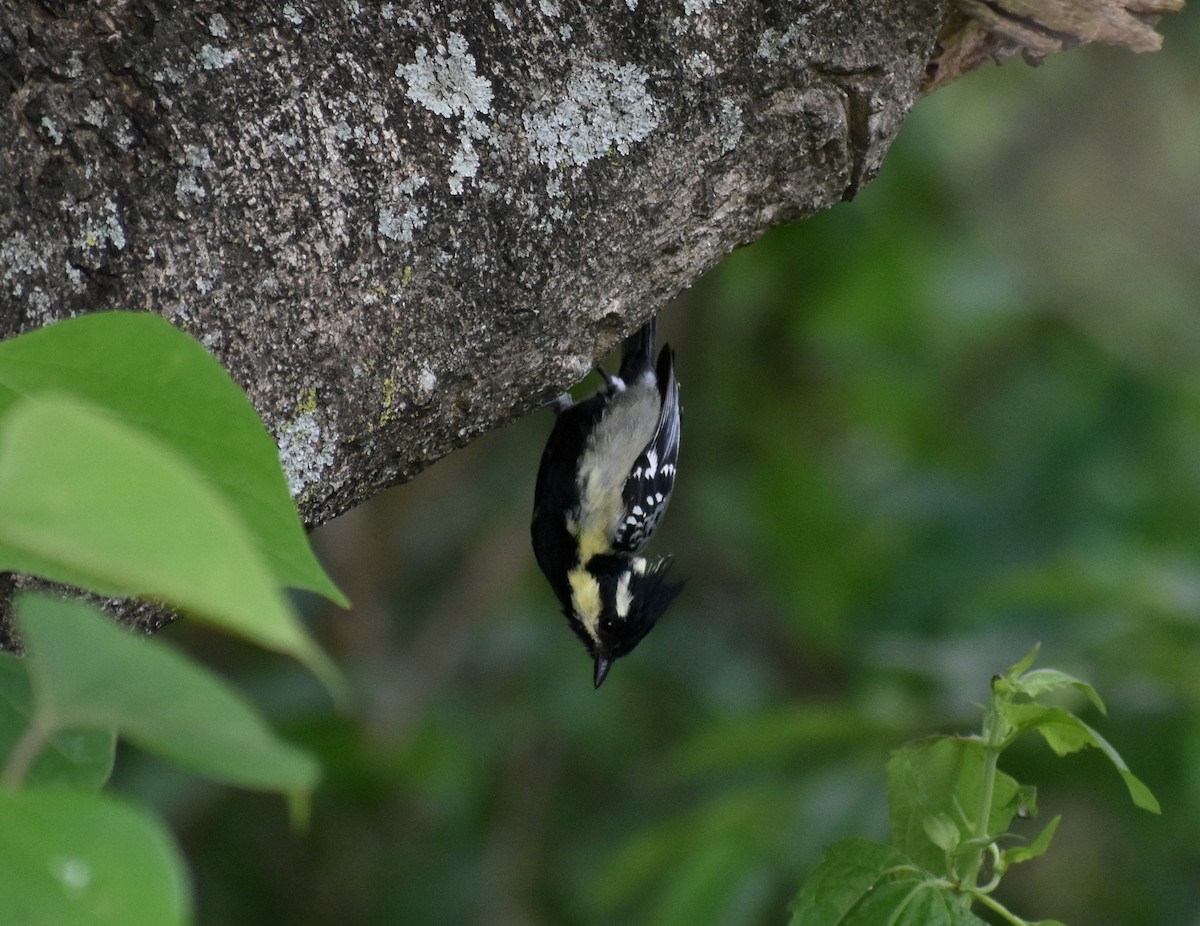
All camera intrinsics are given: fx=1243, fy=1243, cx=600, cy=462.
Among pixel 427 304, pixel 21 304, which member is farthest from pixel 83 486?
pixel 427 304

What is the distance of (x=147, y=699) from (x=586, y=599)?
3119 mm

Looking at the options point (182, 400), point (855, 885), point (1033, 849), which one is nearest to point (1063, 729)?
point (1033, 849)

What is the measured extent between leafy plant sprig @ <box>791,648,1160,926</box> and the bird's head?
220cm

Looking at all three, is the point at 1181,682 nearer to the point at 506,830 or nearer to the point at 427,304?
the point at 427,304

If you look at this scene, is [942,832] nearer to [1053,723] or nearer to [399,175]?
[1053,723]

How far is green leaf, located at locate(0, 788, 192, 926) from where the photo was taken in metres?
0.55

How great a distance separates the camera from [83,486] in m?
0.53

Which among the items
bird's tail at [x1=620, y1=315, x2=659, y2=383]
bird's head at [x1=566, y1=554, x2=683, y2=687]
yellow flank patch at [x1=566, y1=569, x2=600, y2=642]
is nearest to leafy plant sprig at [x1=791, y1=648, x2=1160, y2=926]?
bird's head at [x1=566, y1=554, x2=683, y2=687]

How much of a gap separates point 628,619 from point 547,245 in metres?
2.09

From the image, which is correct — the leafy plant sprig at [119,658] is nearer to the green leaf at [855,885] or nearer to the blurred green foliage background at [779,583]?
the green leaf at [855,885]

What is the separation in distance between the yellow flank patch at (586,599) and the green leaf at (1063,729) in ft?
7.96

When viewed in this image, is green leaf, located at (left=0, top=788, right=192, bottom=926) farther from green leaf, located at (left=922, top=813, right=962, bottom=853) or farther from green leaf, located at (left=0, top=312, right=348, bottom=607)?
green leaf, located at (left=922, top=813, right=962, bottom=853)

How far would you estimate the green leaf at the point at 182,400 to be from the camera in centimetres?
79

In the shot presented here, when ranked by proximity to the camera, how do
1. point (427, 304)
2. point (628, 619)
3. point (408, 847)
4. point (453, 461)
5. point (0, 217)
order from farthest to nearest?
1. point (453, 461)
2. point (408, 847)
3. point (628, 619)
4. point (427, 304)
5. point (0, 217)
